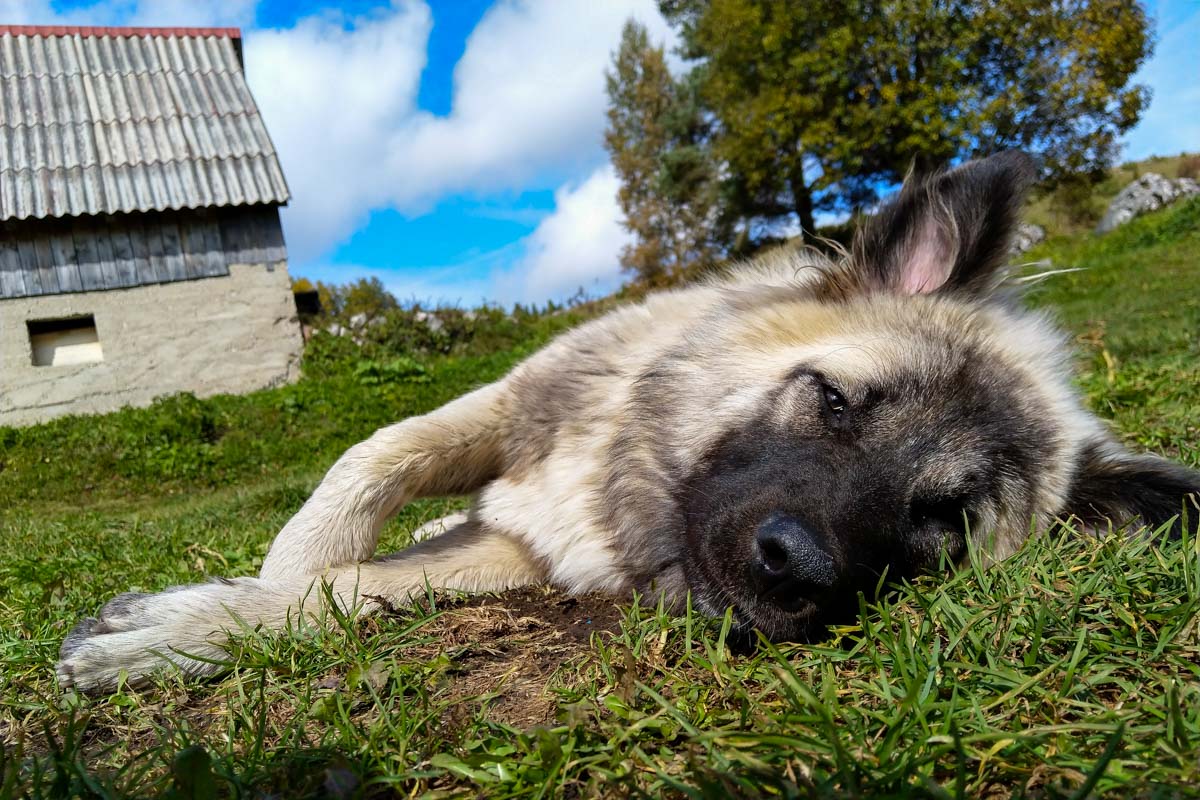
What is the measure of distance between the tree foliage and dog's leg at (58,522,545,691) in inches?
740

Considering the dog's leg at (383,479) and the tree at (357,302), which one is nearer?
the dog's leg at (383,479)

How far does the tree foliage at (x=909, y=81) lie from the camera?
20.2m

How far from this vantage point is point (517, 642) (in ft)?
6.78

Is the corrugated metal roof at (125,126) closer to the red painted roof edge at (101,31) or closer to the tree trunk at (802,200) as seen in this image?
the red painted roof edge at (101,31)

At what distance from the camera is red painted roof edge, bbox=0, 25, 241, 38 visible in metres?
13.6

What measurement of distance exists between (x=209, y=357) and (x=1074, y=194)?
2470cm

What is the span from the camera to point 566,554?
8.91ft

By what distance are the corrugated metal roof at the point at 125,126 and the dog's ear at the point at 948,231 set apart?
39.9ft

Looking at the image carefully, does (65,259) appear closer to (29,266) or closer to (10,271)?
(29,266)

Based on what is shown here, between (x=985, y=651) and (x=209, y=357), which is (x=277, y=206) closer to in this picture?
(x=209, y=357)

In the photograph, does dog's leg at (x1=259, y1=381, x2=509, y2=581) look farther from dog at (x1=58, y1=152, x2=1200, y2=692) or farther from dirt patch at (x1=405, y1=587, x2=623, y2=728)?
dirt patch at (x1=405, y1=587, x2=623, y2=728)

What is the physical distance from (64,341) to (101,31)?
6343 millimetres

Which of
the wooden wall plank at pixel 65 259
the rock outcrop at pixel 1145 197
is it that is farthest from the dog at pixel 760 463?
the rock outcrop at pixel 1145 197

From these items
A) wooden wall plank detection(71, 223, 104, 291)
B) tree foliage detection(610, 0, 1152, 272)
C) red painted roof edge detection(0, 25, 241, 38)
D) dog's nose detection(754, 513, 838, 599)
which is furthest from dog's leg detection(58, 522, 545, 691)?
tree foliage detection(610, 0, 1152, 272)
